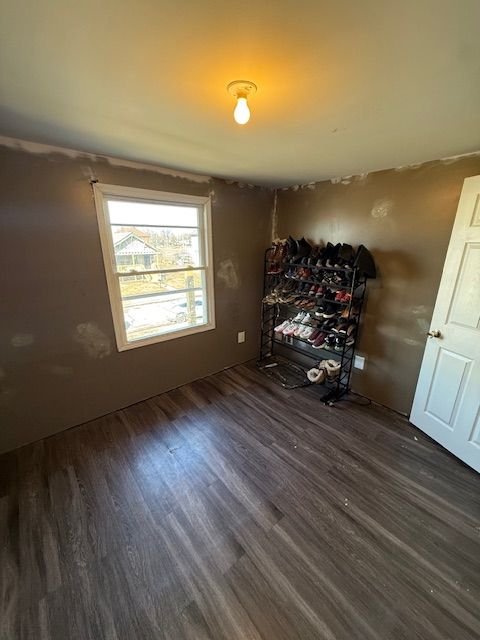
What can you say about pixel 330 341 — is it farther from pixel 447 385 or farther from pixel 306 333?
pixel 447 385

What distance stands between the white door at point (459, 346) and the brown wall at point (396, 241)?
5.3 inches

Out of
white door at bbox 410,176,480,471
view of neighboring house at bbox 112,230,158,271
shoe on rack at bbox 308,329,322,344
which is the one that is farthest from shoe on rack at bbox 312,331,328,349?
view of neighboring house at bbox 112,230,158,271

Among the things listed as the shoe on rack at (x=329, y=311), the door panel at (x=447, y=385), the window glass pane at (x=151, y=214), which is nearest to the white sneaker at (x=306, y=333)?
the shoe on rack at (x=329, y=311)

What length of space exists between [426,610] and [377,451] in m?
0.93

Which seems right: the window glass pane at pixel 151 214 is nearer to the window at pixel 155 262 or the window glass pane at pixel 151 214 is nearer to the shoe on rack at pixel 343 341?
the window at pixel 155 262

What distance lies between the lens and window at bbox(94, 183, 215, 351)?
84.6 inches

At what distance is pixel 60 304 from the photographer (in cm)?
198

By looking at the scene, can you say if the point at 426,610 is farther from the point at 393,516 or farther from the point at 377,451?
the point at 377,451

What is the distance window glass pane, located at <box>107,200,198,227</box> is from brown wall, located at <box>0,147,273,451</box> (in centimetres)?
15

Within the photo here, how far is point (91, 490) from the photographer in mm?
1684

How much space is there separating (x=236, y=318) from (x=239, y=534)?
84.3 inches

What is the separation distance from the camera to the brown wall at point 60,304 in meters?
1.75

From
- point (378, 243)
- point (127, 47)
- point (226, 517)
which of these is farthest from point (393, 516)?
point (127, 47)

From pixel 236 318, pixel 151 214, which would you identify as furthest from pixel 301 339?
pixel 151 214
